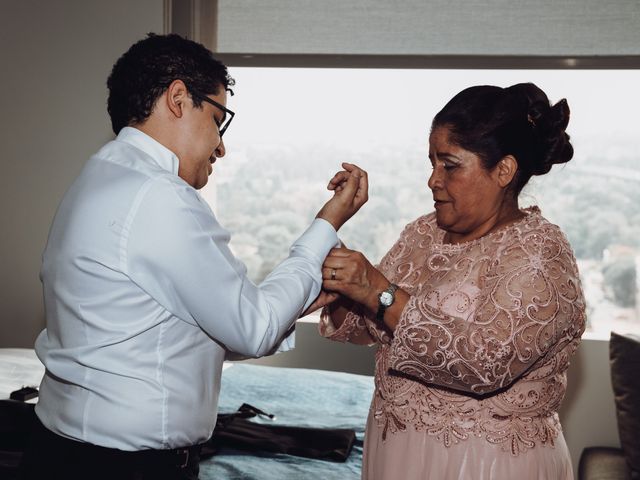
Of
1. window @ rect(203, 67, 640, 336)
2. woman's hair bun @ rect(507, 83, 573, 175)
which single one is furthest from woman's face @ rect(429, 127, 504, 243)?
window @ rect(203, 67, 640, 336)

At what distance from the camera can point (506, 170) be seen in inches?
66.2

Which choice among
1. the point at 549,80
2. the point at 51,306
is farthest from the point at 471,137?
the point at 549,80

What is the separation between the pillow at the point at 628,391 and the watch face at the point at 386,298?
182cm

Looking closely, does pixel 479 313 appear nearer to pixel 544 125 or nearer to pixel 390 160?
pixel 544 125

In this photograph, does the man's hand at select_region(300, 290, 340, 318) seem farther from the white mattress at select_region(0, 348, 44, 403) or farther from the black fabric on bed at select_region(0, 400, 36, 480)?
the white mattress at select_region(0, 348, 44, 403)

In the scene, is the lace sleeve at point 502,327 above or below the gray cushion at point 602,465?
above

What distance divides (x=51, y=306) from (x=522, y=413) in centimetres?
98

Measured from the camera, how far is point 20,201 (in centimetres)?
402

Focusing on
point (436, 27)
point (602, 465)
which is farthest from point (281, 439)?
point (436, 27)

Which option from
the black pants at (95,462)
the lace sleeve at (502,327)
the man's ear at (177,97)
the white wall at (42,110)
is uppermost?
the white wall at (42,110)

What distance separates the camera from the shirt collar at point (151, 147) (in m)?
1.38

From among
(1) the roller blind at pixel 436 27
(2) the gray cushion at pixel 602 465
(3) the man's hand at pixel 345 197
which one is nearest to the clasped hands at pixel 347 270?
(3) the man's hand at pixel 345 197

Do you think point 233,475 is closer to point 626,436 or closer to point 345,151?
point 626,436

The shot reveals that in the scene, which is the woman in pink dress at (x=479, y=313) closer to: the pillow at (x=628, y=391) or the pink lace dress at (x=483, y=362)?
the pink lace dress at (x=483, y=362)
